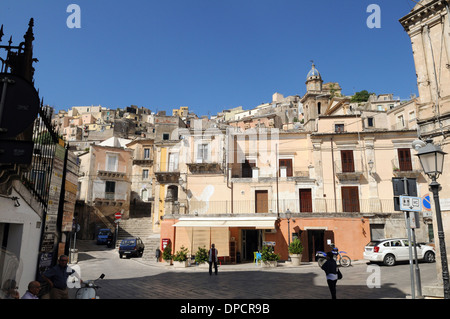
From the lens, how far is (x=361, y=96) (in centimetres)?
6769

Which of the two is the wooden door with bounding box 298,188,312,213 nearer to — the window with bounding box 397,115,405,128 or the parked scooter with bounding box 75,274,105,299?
the window with bounding box 397,115,405,128

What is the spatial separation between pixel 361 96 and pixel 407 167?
46.9 metres

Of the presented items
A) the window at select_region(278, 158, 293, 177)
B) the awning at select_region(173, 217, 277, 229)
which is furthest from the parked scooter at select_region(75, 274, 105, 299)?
the window at select_region(278, 158, 293, 177)

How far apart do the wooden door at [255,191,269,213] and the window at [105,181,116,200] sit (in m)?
20.5

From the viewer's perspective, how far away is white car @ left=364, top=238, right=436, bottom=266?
17141 mm

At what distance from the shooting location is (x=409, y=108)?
36781 millimetres

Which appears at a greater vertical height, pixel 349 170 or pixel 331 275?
pixel 349 170

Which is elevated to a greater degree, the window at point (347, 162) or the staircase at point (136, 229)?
the window at point (347, 162)

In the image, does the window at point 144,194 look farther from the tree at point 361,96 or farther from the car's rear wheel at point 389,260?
the tree at point 361,96

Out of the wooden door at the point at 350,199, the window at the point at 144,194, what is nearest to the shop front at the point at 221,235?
the wooden door at the point at 350,199

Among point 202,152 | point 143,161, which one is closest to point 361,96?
point 143,161

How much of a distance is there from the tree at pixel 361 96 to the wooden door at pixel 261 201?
49.2 m

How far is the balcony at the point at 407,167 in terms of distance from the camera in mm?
25266

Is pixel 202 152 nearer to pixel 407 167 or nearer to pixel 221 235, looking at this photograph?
pixel 221 235
